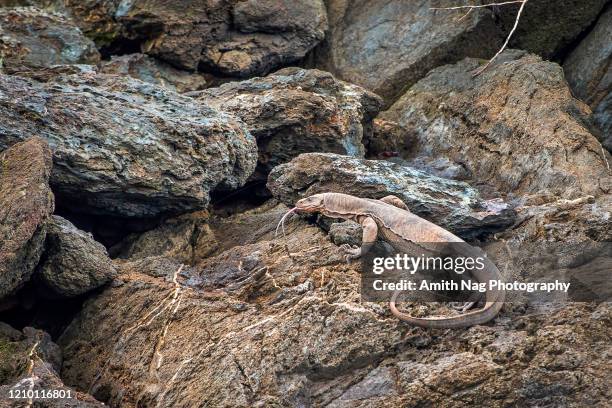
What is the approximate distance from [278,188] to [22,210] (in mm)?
3572

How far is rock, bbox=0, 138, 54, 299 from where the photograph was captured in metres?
9.45

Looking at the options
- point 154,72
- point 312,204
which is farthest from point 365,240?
point 154,72

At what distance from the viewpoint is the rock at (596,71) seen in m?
15.4

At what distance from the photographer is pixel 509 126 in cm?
1374

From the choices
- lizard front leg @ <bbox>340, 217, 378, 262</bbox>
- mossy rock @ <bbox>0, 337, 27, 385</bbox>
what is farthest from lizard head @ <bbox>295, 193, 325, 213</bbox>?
mossy rock @ <bbox>0, 337, 27, 385</bbox>

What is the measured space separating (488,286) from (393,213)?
185 centimetres

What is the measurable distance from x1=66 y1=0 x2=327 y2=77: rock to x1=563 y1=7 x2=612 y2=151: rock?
460 cm

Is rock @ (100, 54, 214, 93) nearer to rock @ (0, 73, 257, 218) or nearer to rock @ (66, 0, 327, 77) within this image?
rock @ (66, 0, 327, 77)

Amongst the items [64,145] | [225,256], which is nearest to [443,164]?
[225,256]

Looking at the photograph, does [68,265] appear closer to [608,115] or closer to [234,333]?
[234,333]

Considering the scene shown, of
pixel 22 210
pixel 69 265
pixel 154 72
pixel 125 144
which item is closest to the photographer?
pixel 22 210

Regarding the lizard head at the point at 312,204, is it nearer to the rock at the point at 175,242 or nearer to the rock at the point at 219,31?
the rock at the point at 175,242

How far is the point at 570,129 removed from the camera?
42.7ft

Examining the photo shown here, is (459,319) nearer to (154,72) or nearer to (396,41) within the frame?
(154,72)
